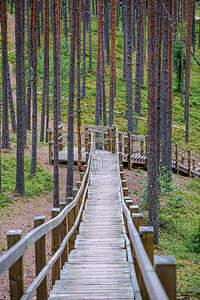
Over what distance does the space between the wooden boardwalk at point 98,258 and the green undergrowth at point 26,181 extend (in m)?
2.50

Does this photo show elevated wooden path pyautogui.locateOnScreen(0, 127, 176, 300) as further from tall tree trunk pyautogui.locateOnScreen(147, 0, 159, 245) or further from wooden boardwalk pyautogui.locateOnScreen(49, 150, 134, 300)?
tall tree trunk pyautogui.locateOnScreen(147, 0, 159, 245)

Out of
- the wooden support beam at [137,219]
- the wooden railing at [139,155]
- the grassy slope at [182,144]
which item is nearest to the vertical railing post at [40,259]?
the wooden support beam at [137,219]

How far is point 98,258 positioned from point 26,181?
354 inches

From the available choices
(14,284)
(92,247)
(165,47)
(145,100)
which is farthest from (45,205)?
(145,100)

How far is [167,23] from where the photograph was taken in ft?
51.5

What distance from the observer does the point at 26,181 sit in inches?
575

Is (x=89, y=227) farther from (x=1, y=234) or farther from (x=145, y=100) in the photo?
(x=145, y=100)

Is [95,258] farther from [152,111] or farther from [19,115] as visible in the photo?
[19,115]

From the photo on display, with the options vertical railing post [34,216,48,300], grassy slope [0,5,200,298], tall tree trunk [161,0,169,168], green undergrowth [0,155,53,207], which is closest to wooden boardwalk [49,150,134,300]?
vertical railing post [34,216,48,300]

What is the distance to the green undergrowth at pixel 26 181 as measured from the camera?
40.9 ft

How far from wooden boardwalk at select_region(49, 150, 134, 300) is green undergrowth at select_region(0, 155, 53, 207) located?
250 cm

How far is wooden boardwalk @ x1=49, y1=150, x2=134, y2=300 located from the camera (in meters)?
4.33

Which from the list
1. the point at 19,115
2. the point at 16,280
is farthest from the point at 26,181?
the point at 16,280

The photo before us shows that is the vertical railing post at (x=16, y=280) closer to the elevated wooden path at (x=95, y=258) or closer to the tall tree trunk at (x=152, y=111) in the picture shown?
the elevated wooden path at (x=95, y=258)
